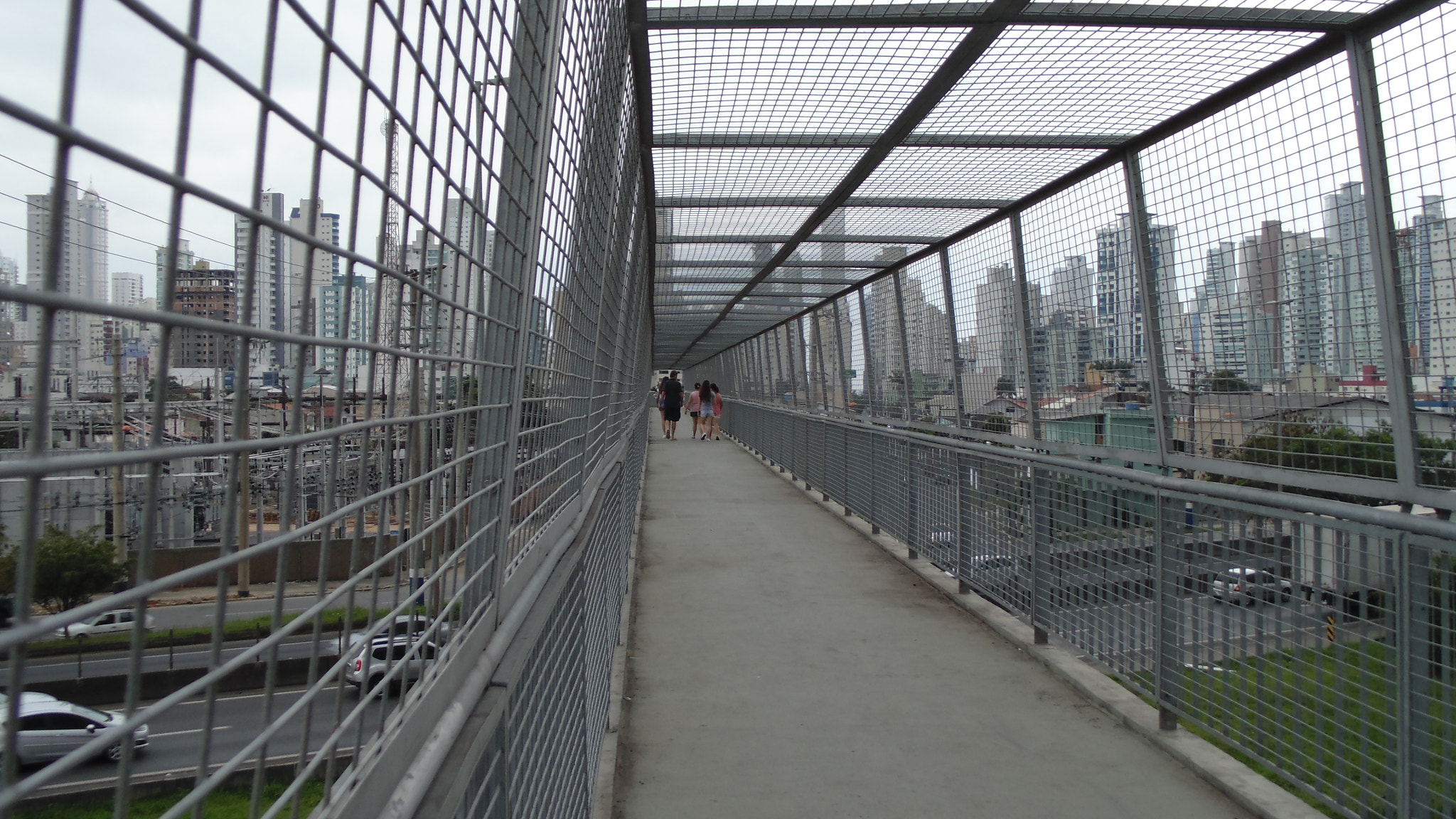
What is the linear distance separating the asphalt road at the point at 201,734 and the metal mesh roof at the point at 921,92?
305cm

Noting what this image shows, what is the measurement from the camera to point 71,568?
64cm

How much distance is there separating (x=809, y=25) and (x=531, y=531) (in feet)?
7.04

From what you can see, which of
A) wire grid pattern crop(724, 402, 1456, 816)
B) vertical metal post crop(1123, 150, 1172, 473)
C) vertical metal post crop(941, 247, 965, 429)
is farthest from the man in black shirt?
vertical metal post crop(1123, 150, 1172, 473)

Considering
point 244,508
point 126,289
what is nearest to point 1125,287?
point 244,508

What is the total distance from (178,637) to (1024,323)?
19.2 feet

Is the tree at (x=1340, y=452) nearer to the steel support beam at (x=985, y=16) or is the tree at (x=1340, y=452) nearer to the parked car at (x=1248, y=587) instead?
the parked car at (x=1248, y=587)

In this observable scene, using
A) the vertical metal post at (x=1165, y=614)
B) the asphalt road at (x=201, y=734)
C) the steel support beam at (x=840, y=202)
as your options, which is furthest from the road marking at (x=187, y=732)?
the steel support beam at (x=840, y=202)

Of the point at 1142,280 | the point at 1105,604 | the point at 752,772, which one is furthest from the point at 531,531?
the point at 1142,280

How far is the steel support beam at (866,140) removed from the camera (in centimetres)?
477

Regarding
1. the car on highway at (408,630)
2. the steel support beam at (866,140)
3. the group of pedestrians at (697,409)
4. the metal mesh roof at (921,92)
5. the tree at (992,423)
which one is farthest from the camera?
the group of pedestrians at (697,409)

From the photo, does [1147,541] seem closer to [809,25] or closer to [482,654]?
[809,25]

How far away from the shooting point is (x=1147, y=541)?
12.8 feet

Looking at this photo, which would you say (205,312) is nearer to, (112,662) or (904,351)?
(112,662)

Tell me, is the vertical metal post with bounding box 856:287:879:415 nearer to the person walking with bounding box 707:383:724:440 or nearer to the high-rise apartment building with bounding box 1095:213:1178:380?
the high-rise apartment building with bounding box 1095:213:1178:380
